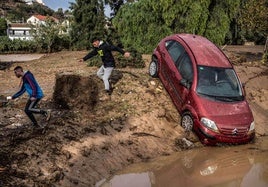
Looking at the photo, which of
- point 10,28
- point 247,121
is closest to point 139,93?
point 247,121

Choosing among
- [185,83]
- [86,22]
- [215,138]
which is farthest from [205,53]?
[86,22]

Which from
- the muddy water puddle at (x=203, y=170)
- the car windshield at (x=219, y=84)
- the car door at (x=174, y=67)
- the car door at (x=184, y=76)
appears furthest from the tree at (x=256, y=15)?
the muddy water puddle at (x=203, y=170)

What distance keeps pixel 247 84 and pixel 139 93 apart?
5.74 meters

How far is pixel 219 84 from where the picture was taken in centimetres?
1013

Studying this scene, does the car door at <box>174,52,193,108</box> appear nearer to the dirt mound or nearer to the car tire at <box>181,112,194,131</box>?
the car tire at <box>181,112,194,131</box>

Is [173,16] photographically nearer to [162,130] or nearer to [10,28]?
[162,130]

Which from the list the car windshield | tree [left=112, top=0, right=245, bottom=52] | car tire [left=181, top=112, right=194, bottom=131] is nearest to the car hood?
the car windshield

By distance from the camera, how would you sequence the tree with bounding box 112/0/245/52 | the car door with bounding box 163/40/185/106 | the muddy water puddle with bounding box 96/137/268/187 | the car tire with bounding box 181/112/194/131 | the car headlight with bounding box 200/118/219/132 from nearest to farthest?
the muddy water puddle with bounding box 96/137/268/187 < the car headlight with bounding box 200/118/219/132 < the car tire with bounding box 181/112/194/131 < the car door with bounding box 163/40/185/106 < the tree with bounding box 112/0/245/52

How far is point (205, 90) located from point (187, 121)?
967mm

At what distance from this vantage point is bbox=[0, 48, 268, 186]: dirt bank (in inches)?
279

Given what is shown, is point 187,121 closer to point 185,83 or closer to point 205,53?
point 185,83

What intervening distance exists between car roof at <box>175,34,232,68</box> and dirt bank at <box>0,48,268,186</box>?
1717 mm

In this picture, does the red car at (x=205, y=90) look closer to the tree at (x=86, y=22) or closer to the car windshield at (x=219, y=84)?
A: the car windshield at (x=219, y=84)

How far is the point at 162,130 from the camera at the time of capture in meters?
9.93
